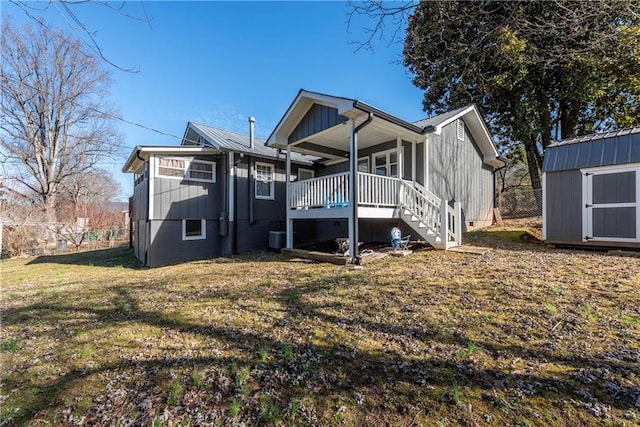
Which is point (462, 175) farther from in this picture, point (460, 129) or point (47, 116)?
point (47, 116)

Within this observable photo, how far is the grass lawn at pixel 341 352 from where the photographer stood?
7.27ft

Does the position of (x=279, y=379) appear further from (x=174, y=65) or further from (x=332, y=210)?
(x=174, y=65)

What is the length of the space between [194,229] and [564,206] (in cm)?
1224

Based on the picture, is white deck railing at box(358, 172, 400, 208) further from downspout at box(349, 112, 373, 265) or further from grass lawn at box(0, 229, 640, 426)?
grass lawn at box(0, 229, 640, 426)

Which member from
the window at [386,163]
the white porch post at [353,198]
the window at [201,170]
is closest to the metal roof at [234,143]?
the window at [201,170]

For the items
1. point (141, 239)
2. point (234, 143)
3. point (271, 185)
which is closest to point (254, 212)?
point (271, 185)

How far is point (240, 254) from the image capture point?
1073 cm

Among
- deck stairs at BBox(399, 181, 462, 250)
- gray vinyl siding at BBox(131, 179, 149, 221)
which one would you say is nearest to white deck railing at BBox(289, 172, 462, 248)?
deck stairs at BBox(399, 181, 462, 250)

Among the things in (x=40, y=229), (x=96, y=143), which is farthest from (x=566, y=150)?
(x=96, y=143)

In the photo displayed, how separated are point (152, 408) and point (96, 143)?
24850mm

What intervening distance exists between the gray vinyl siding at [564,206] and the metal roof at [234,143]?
8998 millimetres

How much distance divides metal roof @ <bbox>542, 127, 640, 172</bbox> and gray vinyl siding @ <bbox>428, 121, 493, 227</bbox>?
300 cm

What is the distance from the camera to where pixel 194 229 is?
11.0 meters

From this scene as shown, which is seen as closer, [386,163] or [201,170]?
[386,163]
